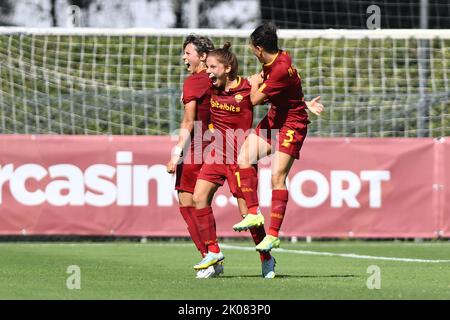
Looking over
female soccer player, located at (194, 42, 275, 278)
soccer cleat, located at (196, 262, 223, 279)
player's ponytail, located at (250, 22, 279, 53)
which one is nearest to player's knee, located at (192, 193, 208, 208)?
female soccer player, located at (194, 42, 275, 278)

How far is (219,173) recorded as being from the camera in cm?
1050

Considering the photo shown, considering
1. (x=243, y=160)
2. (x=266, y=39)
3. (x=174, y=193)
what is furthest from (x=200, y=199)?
(x=174, y=193)

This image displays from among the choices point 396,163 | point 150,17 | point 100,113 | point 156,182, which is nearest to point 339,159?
point 396,163

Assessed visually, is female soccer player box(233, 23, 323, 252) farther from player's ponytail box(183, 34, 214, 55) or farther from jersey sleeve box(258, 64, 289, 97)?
player's ponytail box(183, 34, 214, 55)

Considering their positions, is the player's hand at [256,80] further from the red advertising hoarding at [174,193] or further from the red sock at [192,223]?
the red advertising hoarding at [174,193]

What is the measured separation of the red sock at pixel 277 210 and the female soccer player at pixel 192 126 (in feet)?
2.15

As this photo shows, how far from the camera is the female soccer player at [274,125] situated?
33.2 feet

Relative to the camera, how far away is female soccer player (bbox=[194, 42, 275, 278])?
1027 cm

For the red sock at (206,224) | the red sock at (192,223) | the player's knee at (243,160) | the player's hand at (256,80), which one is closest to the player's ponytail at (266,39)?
the player's hand at (256,80)

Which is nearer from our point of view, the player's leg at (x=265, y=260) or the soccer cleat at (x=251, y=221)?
the soccer cleat at (x=251, y=221)

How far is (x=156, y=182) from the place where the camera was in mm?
16719

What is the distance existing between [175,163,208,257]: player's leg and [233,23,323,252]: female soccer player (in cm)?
63

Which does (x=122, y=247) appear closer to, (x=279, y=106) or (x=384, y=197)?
(x=384, y=197)
